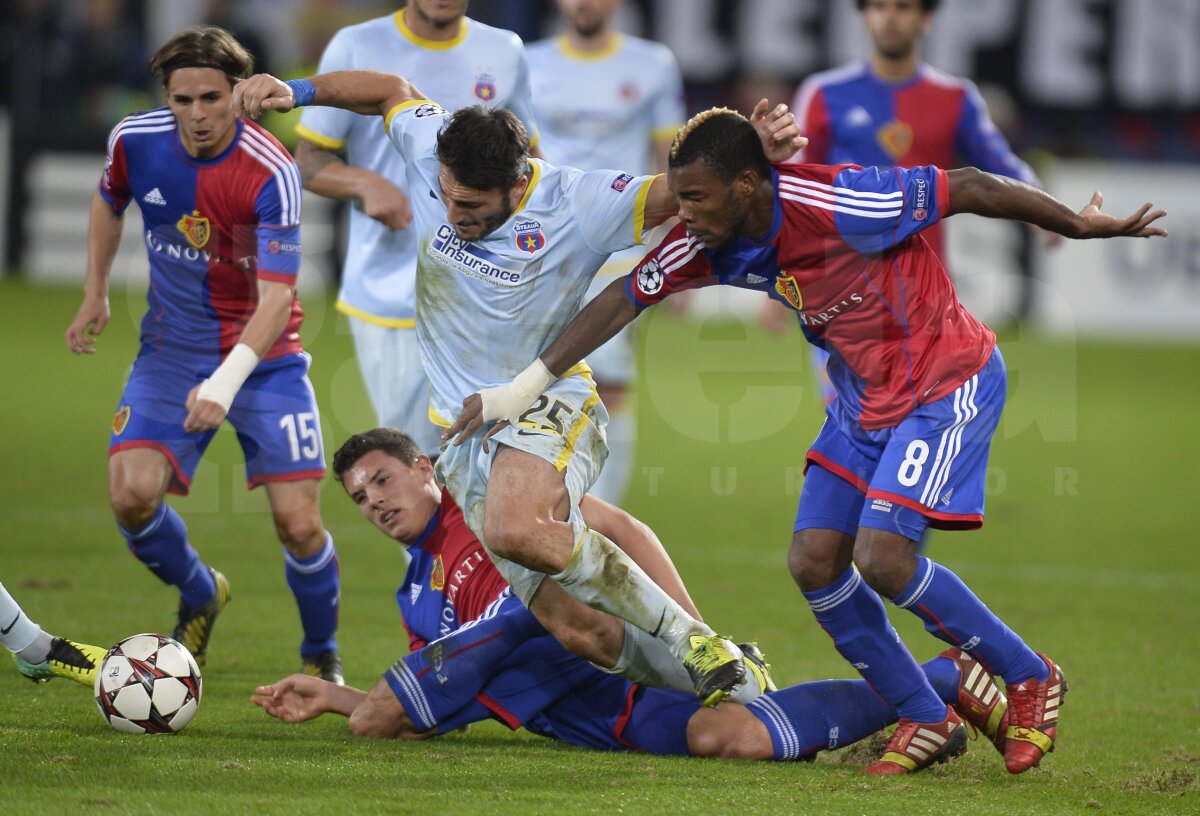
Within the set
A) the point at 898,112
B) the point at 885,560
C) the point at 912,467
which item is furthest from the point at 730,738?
the point at 898,112

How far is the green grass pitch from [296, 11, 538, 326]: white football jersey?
4.42 ft

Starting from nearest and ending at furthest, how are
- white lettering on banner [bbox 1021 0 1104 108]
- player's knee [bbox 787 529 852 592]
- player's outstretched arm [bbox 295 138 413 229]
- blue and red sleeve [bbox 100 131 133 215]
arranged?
player's knee [bbox 787 529 852 592], blue and red sleeve [bbox 100 131 133 215], player's outstretched arm [bbox 295 138 413 229], white lettering on banner [bbox 1021 0 1104 108]

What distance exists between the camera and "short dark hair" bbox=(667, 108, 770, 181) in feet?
14.8

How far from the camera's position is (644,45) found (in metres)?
8.26

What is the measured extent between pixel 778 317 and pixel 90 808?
471 cm

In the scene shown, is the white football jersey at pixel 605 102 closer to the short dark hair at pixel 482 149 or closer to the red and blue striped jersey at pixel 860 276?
the short dark hair at pixel 482 149

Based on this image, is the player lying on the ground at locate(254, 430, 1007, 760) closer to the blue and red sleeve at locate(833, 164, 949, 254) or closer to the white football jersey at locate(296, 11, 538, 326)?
the blue and red sleeve at locate(833, 164, 949, 254)

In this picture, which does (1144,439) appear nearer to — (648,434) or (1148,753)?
(648,434)

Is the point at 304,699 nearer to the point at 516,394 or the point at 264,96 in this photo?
the point at 516,394

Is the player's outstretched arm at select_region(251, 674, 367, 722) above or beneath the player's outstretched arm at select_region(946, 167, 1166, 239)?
beneath

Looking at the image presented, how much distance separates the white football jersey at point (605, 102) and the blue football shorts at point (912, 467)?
345 centimetres

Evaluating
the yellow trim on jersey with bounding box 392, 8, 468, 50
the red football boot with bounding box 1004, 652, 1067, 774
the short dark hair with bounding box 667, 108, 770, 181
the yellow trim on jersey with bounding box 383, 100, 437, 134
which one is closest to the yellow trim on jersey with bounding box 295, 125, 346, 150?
the yellow trim on jersey with bounding box 392, 8, 468, 50

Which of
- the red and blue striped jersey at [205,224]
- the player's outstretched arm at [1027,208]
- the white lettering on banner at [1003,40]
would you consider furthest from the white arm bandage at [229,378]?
the white lettering on banner at [1003,40]

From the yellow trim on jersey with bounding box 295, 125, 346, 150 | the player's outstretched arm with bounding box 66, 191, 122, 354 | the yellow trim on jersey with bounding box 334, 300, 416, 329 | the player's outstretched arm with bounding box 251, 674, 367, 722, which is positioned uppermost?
the yellow trim on jersey with bounding box 295, 125, 346, 150
